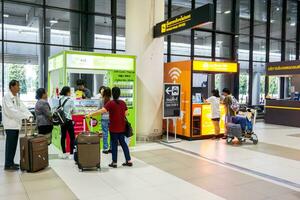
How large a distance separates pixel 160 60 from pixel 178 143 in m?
2.21

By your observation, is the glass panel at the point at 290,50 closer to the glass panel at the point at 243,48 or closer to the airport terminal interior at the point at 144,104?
the airport terminal interior at the point at 144,104

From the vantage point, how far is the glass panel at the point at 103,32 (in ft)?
33.9

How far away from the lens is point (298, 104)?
10.8 meters

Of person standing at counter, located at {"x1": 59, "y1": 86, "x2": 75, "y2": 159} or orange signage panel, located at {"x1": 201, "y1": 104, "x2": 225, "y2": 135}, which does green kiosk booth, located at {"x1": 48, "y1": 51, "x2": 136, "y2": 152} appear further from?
orange signage panel, located at {"x1": 201, "y1": 104, "x2": 225, "y2": 135}

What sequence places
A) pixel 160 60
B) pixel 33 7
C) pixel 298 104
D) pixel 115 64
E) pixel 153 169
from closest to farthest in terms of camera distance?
pixel 153 169 < pixel 115 64 < pixel 160 60 < pixel 33 7 < pixel 298 104

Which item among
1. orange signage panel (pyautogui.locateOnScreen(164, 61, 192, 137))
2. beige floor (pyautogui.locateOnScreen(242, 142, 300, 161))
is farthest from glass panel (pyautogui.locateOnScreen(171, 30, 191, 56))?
beige floor (pyautogui.locateOnScreen(242, 142, 300, 161))

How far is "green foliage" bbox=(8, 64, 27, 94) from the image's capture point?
31.1ft

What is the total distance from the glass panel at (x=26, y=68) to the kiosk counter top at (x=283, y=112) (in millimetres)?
8658

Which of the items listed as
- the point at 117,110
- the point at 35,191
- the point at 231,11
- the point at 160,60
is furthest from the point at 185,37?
the point at 35,191

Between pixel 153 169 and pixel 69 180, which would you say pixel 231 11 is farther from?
pixel 69 180

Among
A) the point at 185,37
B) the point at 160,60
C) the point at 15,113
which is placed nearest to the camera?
the point at 15,113

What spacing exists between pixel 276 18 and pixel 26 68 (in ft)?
37.4

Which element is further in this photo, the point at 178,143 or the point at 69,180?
the point at 178,143

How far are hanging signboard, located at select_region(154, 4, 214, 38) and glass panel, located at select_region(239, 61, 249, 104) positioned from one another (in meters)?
7.11
